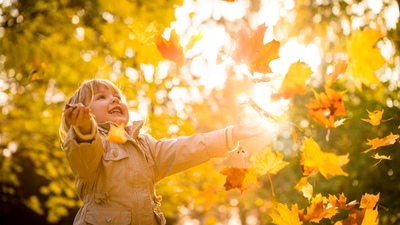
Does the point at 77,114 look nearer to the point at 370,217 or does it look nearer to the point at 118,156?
the point at 118,156

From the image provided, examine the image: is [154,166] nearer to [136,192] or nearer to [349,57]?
[136,192]

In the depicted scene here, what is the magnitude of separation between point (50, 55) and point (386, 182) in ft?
14.2

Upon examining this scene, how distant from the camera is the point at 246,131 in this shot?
5.96 ft

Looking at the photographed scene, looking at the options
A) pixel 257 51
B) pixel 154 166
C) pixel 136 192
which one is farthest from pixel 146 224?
pixel 257 51

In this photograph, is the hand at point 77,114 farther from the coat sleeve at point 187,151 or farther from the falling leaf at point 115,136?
the coat sleeve at point 187,151

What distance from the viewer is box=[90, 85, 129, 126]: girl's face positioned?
1927 mm

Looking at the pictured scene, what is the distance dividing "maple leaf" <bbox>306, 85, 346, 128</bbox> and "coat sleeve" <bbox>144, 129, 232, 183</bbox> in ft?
1.64

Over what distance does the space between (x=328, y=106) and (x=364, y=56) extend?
0.32 meters

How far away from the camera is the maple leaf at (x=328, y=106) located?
71.1 inches

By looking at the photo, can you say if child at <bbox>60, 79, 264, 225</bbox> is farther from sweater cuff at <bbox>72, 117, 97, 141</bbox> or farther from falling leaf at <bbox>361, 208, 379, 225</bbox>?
falling leaf at <bbox>361, 208, 379, 225</bbox>

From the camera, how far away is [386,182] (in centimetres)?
437

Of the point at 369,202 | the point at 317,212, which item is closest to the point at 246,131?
the point at 317,212

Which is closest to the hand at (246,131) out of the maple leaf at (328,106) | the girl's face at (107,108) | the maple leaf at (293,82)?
the maple leaf at (293,82)

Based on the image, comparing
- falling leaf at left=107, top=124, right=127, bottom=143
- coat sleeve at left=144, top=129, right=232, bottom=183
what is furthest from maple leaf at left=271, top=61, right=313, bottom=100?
falling leaf at left=107, top=124, right=127, bottom=143
